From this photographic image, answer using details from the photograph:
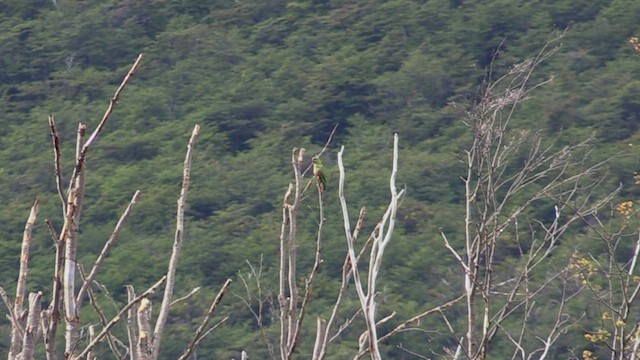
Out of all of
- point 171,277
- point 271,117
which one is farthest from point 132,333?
point 271,117

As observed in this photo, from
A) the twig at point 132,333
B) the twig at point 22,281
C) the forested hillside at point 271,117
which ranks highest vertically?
the twig at point 22,281

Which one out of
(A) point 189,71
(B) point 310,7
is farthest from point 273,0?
(A) point 189,71

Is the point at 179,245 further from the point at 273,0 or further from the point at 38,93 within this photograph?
the point at 273,0

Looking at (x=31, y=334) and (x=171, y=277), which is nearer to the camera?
(x=31, y=334)

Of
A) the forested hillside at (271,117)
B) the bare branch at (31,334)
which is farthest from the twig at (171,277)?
the forested hillside at (271,117)

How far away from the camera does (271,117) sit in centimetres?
1994

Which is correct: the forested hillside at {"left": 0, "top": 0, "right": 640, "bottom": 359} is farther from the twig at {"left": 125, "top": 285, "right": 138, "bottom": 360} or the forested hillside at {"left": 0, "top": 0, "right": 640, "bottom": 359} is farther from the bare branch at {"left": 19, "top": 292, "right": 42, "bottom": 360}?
the bare branch at {"left": 19, "top": 292, "right": 42, "bottom": 360}

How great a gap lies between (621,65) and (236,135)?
5.94 m

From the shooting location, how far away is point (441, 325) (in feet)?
41.0

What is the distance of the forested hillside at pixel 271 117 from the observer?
14.9 meters

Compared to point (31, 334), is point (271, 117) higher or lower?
lower

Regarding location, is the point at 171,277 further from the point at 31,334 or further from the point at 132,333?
the point at 31,334

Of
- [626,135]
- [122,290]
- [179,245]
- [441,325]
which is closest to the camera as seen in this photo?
[179,245]

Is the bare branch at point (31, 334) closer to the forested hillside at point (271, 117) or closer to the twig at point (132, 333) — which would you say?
the twig at point (132, 333)
